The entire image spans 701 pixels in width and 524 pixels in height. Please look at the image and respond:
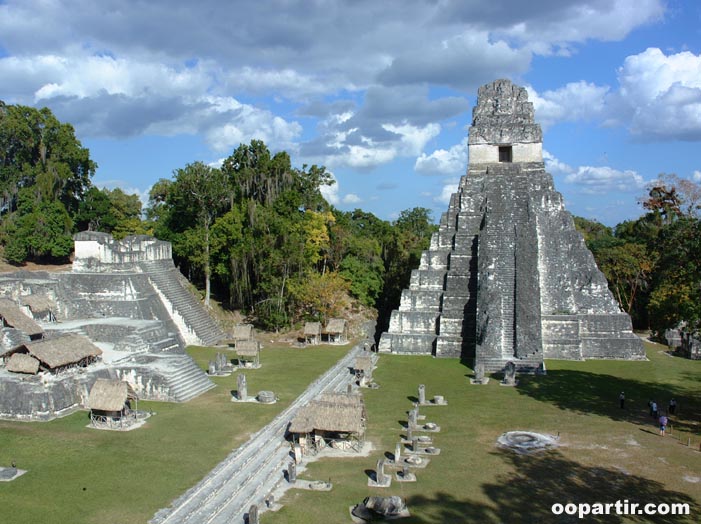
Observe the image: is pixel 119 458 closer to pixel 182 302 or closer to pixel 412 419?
pixel 412 419

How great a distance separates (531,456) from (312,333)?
49.7 feet

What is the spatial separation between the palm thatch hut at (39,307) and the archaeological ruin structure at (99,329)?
1.6 inches

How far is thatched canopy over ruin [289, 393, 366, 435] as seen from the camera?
572 inches

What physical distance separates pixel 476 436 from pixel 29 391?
489 inches

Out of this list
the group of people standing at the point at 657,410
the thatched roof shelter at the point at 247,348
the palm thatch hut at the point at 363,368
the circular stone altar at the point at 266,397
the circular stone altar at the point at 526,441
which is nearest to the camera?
the circular stone altar at the point at 526,441

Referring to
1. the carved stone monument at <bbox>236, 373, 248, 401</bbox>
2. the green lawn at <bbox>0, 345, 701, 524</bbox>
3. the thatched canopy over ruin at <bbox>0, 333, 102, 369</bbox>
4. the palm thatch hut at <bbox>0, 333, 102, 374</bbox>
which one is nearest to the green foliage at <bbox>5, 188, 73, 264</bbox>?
the palm thatch hut at <bbox>0, 333, 102, 374</bbox>

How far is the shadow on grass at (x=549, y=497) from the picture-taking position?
11.2 metres

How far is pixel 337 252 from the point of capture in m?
35.7

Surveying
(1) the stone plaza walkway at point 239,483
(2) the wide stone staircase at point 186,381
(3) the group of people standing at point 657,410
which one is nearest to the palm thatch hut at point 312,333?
(2) the wide stone staircase at point 186,381

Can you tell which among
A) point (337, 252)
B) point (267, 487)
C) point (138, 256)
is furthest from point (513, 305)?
point (138, 256)

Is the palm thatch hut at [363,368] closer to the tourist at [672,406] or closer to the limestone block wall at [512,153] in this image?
the tourist at [672,406]

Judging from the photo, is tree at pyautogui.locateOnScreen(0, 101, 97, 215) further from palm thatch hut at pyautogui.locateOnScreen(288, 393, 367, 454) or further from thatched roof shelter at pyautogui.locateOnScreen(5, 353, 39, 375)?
palm thatch hut at pyautogui.locateOnScreen(288, 393, 367, 454)

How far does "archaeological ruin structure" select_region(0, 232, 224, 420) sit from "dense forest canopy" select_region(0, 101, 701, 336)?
306cm

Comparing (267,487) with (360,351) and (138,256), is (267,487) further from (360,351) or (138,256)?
(138,256)
